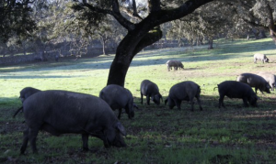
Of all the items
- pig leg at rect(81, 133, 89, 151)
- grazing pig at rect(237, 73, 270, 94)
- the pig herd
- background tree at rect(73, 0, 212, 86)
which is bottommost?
grazing pig at rect(237, 73, 270, 94)

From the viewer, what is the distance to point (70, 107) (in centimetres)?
690

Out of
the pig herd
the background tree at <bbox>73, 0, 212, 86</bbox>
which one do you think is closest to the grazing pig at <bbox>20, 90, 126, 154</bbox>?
the pig herd

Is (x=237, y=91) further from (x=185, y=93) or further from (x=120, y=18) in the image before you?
(x=120, y=18)

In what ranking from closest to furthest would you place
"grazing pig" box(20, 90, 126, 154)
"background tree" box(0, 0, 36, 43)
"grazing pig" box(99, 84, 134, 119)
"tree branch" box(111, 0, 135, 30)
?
"grazing pig" box(20, 90, 126, 154) < "grazing pig" box(99, 84, 134, 119) < "background tree" box(0, 0, 36, 43) < "tree branch" box(111, 0, 135, 30)

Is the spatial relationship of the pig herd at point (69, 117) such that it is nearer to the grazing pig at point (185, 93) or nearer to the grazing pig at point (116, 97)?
the grazing pig at point (116, 97)

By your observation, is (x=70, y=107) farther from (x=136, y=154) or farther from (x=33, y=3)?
(x=33, y=3)

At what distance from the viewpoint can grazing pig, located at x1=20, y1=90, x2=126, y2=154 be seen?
6703 millimetres

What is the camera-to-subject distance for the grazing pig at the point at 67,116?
6.70 meters

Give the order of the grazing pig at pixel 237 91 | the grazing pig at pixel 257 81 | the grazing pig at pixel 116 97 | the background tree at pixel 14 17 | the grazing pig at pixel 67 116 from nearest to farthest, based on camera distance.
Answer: the grazing pig at pixel 67 116 < the grazing pig at pixel 116 97 < the background tree at pixel 14 17 < the grazing pig at pixel 237 91 < the grazing pig at pixel 257 81

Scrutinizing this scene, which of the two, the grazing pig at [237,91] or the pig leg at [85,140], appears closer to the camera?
the pig leg at [85,140]


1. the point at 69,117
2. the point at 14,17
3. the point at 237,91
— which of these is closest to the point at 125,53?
the point at 14,17

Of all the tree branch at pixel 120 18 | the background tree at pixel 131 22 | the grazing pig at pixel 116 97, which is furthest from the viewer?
the tree branch at pixel 120 18

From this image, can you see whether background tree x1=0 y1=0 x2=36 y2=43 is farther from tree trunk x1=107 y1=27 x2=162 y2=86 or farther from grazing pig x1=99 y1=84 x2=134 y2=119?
grazing pig x1=99 y1=84 x2=134 y2=119

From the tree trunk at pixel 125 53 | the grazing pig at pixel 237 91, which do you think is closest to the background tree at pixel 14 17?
the tree trunk at pixel 125 53
